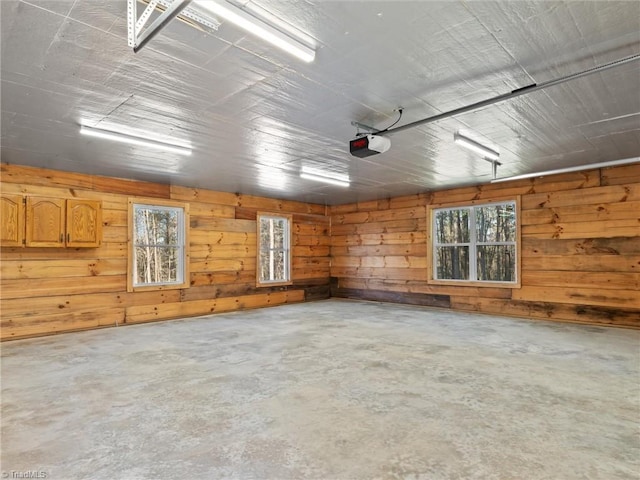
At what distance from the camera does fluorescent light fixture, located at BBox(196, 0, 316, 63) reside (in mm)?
1774

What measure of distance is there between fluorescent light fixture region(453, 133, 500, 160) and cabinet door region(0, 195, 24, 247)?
5.42 meters

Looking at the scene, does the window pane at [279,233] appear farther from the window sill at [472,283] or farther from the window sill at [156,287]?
the window sill at [472,283]

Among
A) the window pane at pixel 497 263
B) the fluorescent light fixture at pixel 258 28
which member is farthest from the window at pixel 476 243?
the fluorescent light fixture at pixel 258 28

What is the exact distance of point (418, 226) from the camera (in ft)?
24.4

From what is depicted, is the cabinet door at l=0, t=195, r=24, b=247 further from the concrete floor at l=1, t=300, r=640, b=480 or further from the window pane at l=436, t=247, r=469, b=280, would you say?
the window pane at l=436, t=247, r=469, b=280

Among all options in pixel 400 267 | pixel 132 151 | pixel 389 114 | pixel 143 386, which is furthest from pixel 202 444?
pixel 400 267

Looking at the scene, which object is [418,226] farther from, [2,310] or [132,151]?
[2,310]

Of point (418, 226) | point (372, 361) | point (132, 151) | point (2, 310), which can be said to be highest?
point (132, 151)

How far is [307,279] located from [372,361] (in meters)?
5.00

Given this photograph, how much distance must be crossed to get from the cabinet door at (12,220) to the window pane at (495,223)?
715 centimetres

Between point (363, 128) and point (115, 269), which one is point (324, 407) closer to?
point (363, 128)

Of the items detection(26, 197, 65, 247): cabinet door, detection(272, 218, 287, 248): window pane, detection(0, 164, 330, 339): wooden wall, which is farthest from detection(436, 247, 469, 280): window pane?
detection(26, 197, 65, 247): cabinet door

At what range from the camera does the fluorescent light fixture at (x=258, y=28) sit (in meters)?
Result: 1.77

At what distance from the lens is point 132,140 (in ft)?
12.7
